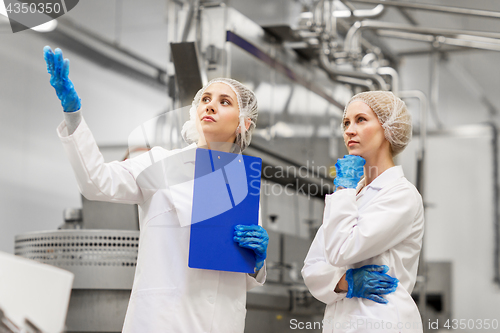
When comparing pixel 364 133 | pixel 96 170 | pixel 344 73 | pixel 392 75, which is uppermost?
pixel 392 75

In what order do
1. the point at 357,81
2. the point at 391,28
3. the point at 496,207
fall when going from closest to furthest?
1. the point at 391,28
2. the point at 357,81
3. the point at 496,207

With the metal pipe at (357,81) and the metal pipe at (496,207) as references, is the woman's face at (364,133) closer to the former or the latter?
the metal pipe at (357,81)

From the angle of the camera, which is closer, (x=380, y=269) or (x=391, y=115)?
(x=380, y=269)

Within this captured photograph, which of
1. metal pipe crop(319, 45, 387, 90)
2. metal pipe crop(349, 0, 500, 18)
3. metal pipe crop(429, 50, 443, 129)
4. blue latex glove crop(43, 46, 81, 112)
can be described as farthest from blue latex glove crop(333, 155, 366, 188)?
metal pipe crop(429, 50, 443, 129)

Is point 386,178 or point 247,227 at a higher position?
point 386,178

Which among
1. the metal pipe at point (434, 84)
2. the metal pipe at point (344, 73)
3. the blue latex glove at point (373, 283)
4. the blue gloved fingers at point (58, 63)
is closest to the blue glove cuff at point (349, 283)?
the blue latex glove at point (373, 283)

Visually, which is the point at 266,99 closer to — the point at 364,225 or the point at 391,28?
the point at 391,28

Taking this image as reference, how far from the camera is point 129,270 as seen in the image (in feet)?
6.48

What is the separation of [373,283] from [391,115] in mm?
486

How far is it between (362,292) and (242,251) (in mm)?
338

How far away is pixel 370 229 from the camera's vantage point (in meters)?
1.29

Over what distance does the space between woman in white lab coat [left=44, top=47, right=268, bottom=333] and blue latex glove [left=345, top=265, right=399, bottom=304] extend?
27cm

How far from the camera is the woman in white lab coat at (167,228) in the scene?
4.14ft

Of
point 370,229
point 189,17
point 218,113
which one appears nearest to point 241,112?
point 218,113
